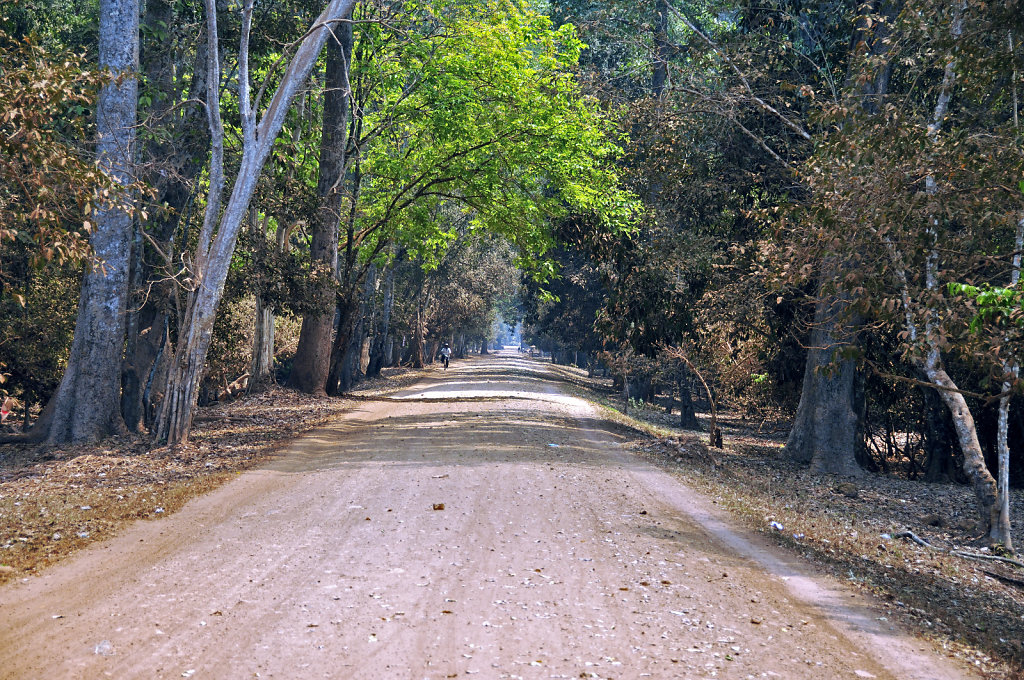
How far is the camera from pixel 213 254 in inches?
560

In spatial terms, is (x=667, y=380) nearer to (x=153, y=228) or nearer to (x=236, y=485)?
(x=153, y=228)

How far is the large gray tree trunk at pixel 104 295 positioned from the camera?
1427cm

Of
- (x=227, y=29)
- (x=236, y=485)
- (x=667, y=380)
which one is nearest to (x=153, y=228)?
(x=227, y=29)

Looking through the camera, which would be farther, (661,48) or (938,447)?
(938,447)

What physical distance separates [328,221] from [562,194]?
6909 mm

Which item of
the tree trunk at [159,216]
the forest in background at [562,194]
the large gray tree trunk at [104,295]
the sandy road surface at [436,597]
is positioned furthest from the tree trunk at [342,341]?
the sandy road surface at [436,597]

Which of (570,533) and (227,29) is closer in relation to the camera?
(570,533)

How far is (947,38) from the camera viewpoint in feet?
35.0

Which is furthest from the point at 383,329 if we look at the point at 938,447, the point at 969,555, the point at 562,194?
the point at 969,555

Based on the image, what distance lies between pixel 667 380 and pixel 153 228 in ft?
82.3

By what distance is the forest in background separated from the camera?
10.2m

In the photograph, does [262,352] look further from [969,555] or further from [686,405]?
[969,555]

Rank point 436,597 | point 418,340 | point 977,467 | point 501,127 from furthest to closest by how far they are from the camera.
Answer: point 418,340
point 501,127
point 977,467
point 436,597

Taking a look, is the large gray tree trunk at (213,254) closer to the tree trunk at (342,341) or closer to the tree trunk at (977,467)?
the tree trunk at (977,467)
